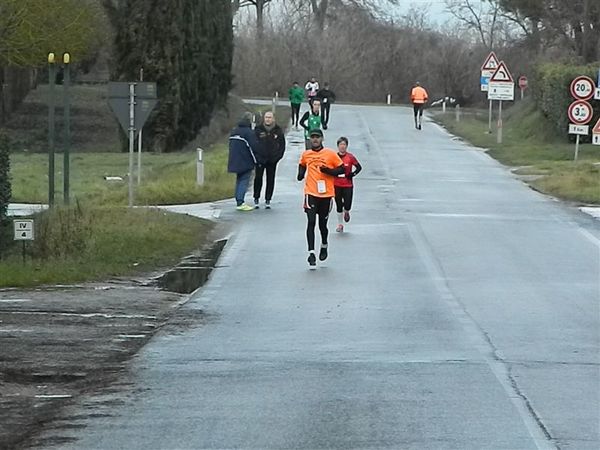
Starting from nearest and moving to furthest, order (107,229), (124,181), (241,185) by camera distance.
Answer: (107,229)
(241,185)
(124,181)

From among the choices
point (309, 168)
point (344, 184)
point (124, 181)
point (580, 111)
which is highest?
point (580, 111)

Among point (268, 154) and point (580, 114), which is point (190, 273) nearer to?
point (268, 154)

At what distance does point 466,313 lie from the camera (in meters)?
14.0

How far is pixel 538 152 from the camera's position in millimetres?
39656

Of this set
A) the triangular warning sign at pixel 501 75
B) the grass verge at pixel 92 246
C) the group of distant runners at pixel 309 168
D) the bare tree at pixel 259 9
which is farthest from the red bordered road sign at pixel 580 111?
the bare tree at pixel 259 9

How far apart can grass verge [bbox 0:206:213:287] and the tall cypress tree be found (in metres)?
24.4

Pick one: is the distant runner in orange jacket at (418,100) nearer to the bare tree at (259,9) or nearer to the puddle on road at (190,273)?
the puddle on road at (190,273)

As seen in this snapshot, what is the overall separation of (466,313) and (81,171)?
79.9 ft

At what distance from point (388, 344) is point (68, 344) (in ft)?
9.80

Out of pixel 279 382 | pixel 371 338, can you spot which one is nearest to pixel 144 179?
pixel 371 338

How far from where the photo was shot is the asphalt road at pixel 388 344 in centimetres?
841

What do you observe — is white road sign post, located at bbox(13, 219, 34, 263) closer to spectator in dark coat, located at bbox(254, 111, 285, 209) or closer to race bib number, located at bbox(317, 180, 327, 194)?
race bib number, located at bbox(317, 180, 327, 194)

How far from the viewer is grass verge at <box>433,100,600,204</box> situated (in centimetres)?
2894

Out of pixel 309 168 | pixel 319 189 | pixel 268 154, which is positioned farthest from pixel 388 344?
pixel 268 154
